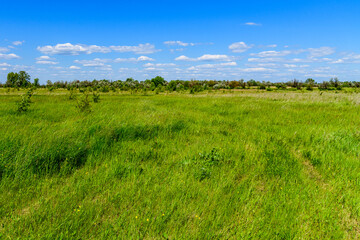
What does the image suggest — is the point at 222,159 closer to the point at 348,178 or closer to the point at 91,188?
the point at 348,178

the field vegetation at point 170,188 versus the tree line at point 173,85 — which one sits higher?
the tree line at point 173,85

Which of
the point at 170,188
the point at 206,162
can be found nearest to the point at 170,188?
the point at 170,188

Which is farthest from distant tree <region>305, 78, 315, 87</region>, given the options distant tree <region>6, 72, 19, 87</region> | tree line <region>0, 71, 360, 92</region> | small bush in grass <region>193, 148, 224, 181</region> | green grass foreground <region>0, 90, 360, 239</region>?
distant tree <region>6, 72, 19, 87</region>

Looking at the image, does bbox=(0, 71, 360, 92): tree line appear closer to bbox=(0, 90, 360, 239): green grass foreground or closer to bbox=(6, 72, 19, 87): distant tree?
bbox=(6, 72, 19, 87): distant tree

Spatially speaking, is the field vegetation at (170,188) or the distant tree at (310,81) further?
the distant tree at (310,81)

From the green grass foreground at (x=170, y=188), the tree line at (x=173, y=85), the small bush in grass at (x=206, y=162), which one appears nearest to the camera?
the green grass foreground at (x=170, y=188)

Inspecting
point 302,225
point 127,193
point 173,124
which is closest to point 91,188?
point 127,193

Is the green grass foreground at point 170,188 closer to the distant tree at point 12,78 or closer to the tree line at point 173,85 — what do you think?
the tree line at point 173,85

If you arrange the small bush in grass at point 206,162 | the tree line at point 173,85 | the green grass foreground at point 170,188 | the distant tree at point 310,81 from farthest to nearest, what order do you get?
1. the distant tree at point 310,81
2. the tree line at point 173,85
3. the small bush in grass at point 206,162
4. the green grass foreground at point 170,188

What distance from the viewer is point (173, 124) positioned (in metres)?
8.05

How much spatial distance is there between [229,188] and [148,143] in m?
3.05

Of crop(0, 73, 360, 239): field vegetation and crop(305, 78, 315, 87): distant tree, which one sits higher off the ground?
crop(305, 78, 315, 87): distant tree

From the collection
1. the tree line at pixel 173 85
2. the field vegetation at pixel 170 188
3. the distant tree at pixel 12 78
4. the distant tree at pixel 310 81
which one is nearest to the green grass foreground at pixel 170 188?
the field vegetation at pixel 170 188

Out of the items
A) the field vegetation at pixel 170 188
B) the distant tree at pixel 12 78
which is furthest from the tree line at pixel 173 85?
the field vegetation at pixel 170 188
